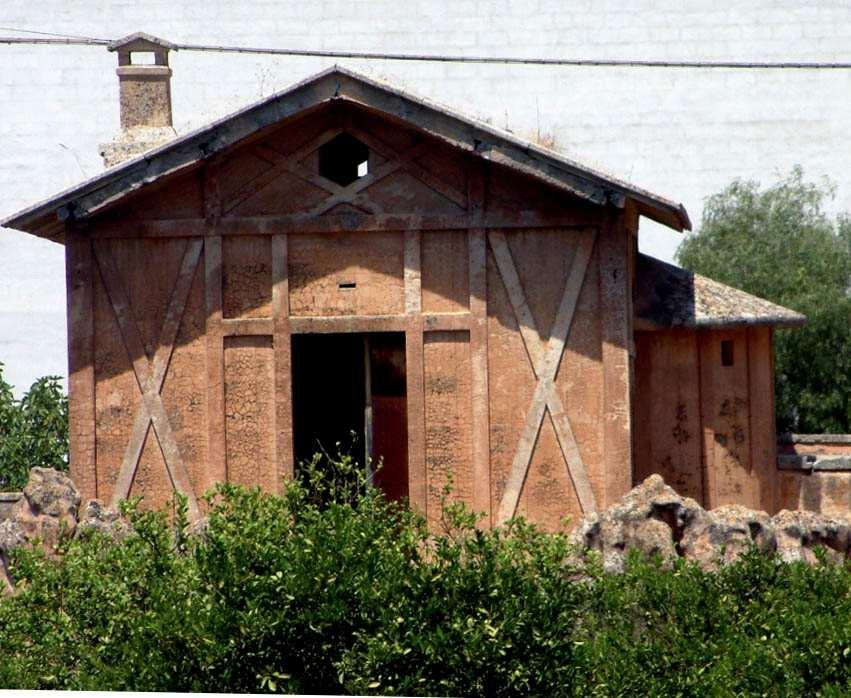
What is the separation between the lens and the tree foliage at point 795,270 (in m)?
29.6

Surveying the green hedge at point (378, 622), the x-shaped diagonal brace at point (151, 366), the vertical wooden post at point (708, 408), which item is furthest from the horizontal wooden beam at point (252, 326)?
the green hedge at point (378, 622)

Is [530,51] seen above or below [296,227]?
above

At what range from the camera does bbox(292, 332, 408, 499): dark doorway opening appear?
19.0 m

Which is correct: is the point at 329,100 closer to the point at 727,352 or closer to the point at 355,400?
the point at 727,352

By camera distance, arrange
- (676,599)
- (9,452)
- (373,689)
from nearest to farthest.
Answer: (373,689)
(676,599)
(9,452)

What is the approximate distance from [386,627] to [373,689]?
14.7 inches

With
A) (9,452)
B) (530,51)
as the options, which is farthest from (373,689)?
(530,51)

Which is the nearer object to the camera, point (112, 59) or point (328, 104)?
point (328, 104)

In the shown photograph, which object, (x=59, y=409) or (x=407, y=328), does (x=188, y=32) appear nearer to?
(x=59, y=409)

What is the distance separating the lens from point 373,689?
34.9 ft

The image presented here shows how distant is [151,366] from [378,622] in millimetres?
6881

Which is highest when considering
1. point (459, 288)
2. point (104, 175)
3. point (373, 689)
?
point (104, 175)

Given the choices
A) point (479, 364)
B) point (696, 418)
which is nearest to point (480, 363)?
point (479, 364)

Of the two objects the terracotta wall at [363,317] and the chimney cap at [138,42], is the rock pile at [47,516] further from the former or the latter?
the chimney cap at [138,42]
